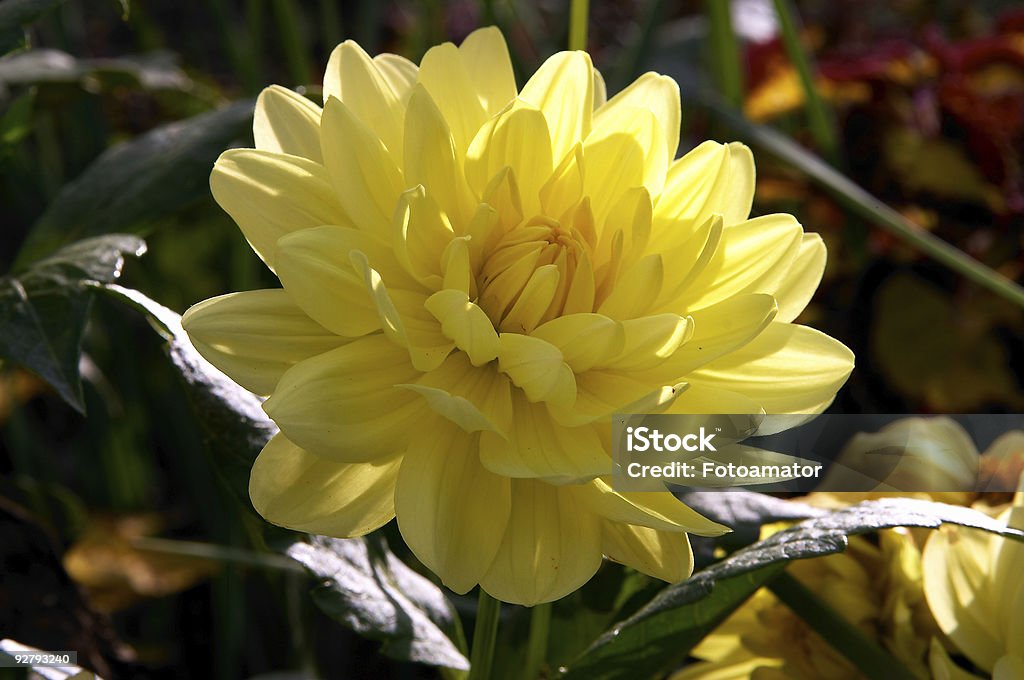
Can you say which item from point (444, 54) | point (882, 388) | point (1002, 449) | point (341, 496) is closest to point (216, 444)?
point (341, 496)

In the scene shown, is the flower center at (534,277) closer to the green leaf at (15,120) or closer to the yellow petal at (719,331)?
the yellow petal at (719,331)

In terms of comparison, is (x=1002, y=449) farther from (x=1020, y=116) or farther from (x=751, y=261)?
(x=1020, y=116)

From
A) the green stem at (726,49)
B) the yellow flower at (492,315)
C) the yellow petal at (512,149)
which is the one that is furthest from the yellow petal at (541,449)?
the green stem at (726,49)

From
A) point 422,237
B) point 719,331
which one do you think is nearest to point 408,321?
point 422,237

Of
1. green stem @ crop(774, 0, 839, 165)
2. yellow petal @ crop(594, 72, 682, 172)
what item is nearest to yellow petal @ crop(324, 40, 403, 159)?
yellow petal @ crop(594, 72, 682, 172)

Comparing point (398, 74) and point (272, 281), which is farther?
point (272, 281)

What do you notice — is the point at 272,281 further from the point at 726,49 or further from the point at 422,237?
the point at 726,49
